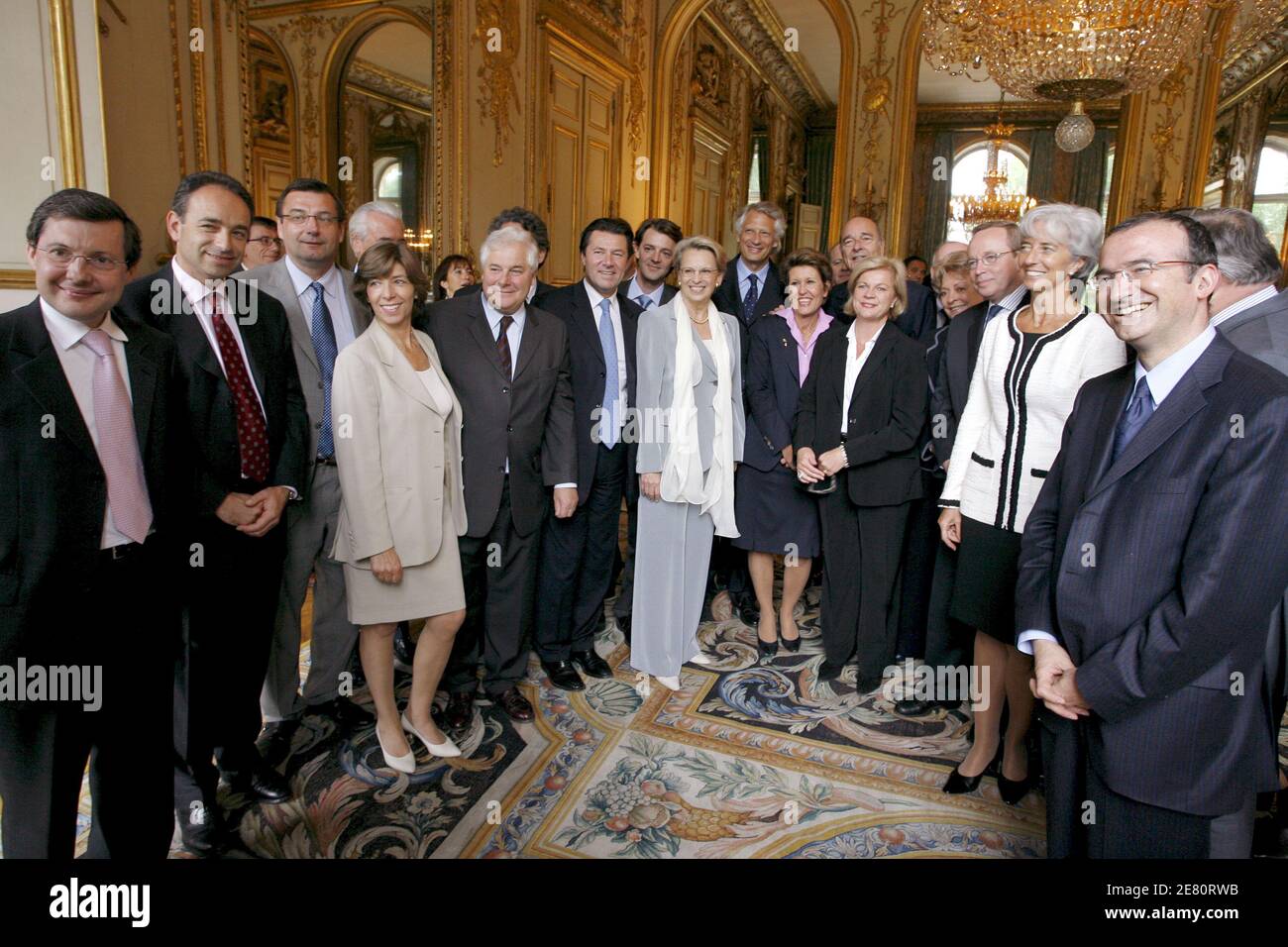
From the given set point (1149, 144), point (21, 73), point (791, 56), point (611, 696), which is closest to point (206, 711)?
point (611, 696)

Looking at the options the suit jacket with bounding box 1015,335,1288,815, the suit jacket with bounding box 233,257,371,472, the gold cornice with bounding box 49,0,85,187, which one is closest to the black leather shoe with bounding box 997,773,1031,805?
the suit jacket with bounding box 1015,335,1288,815

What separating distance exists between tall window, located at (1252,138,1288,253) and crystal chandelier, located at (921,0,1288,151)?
16.1 ft

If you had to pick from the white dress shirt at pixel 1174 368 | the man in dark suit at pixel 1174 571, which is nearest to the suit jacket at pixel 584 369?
the man in dark suit at pixel 1174 571

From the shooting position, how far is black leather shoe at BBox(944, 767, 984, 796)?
270 cm

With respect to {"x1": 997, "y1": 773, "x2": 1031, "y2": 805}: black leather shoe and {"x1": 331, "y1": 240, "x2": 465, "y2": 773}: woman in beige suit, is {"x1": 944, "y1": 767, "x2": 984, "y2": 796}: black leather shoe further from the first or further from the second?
{"x1": 331, "y1": 240, "x2": 465, "y2": 773}: woman in beige suit

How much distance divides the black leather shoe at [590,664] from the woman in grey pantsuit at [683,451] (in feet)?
0.46

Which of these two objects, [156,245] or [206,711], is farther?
Result: [156,245]

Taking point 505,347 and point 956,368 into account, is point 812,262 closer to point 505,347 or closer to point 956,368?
point 956,368

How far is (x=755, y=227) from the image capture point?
4.00m

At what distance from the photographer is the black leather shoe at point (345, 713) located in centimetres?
298

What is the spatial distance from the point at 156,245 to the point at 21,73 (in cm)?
87

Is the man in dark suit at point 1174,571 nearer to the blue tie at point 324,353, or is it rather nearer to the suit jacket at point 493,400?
the suit jacket at point 493,400
